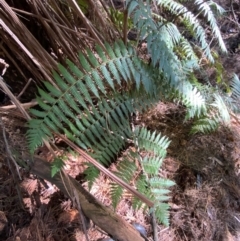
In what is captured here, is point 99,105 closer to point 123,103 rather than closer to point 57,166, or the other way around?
point 123,103

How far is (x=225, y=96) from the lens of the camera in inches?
79.1

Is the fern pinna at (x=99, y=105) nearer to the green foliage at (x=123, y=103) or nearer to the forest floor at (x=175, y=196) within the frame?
the green foliage at (x=123, y=103)

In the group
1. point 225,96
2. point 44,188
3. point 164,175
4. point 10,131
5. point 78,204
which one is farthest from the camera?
point 225,96

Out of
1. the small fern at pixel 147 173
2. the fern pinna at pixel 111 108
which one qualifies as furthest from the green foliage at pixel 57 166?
the small fern at pixel 147 173

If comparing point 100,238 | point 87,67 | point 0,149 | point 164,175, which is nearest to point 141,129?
point 164,175

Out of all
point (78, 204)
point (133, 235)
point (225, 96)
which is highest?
point (225, 96)

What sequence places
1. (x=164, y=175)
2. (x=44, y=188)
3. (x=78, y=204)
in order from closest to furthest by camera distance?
(x=78, y=204) < (x=44, y=188) < (x=164, y=175)

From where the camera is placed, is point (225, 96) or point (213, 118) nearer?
point (213, 118)

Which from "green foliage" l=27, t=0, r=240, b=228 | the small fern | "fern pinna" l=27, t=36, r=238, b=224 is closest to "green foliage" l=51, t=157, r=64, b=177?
"green foliage" l=27, t=0, r=240, b=228

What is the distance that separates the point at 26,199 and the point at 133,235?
0.55 m

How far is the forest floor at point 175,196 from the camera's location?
5.00ft

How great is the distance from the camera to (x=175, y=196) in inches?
69.7

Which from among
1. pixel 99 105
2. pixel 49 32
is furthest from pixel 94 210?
pixel 49 32

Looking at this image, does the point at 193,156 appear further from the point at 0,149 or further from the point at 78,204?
the point at 0,149
